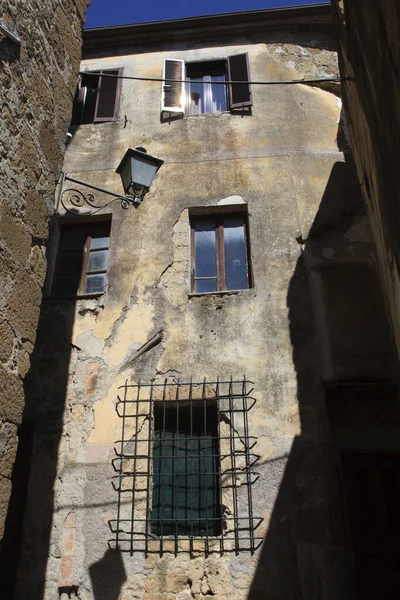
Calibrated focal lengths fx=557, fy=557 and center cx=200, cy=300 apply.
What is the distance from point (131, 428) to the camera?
18.3 feet

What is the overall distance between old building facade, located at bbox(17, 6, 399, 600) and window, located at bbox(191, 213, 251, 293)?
0.07 ft

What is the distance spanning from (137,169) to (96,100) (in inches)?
139

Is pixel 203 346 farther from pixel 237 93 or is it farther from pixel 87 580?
pixel 237 93

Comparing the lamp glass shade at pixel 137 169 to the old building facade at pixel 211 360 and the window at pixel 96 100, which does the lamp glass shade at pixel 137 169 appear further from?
the window at pixel 96 100

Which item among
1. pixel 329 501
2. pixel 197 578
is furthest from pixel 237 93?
pixel 197 578

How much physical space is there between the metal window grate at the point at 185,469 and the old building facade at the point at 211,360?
0.02 metres

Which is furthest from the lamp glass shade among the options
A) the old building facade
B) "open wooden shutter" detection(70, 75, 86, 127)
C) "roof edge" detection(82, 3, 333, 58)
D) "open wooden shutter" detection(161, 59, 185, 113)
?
"roof edge" detection(82, 3, 333, 58)

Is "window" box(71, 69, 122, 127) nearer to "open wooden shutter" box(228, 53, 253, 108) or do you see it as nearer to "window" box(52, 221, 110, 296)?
"open wooden shutter" box(228, 53, 253, 108)

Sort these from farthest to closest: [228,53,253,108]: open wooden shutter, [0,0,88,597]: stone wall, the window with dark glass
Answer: [228,53,253,108]: open wooden shutter → the window with dark glass → [0,0,88,597]: stone wall

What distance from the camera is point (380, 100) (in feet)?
11.5

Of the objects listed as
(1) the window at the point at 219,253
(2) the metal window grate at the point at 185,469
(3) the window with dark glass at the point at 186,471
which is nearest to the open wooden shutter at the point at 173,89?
(1) the window at the point at 219,253

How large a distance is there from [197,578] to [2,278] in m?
3.21

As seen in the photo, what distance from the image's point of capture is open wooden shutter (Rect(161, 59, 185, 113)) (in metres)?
7.98

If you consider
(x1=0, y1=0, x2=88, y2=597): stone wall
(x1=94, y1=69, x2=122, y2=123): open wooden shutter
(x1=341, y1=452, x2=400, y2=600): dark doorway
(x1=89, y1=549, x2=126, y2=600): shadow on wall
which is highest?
(x1=94, y1=69, x2=122, y2=123): open wooden shutter
